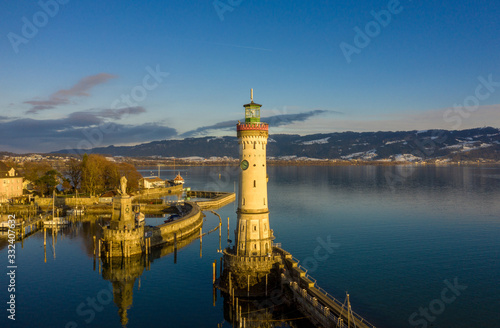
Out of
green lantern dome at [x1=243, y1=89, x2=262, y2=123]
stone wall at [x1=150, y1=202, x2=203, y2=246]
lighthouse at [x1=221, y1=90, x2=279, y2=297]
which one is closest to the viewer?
lighthouse at [x1=221, y1=90, x2=279, y2=297]

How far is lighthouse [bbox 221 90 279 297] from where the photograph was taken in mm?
30438

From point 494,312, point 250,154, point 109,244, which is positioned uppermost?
point 250,154

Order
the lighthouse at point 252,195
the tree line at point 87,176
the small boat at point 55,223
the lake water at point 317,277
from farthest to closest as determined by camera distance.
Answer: the tree line at point 87,176 < the small boat at point 55,223 < the lighthouse at point 252,195 < the lake water at point 317,277

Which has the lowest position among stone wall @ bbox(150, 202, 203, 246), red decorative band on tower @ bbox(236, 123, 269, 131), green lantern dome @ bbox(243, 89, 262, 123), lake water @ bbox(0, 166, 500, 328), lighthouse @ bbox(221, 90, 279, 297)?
lake water @ bbox(0, 166, 500, 328)

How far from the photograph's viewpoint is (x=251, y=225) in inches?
1222

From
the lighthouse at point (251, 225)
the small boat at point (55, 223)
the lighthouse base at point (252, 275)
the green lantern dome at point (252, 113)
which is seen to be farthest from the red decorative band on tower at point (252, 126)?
the small boat at point (55, 223)

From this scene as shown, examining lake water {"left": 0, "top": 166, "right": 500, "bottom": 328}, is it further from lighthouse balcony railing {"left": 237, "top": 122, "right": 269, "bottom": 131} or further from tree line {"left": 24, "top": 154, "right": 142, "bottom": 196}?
tree line {"left": 24, "top": 154, "right": 142, "bottom": 196}

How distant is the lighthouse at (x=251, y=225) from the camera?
99.9 feet

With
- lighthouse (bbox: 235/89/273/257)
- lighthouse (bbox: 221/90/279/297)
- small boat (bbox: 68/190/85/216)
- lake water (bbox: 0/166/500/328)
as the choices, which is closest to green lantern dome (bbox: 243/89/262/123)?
lighthouse (bbox: 221/90/279/297)

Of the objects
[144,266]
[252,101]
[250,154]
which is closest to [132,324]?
[144,266]

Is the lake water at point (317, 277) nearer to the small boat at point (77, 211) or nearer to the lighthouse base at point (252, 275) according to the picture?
the lighthouse base at point (252, 275)

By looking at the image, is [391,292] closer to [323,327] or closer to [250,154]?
[323,327]

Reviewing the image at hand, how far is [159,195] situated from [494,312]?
96510mm

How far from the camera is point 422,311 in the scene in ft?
98.7
